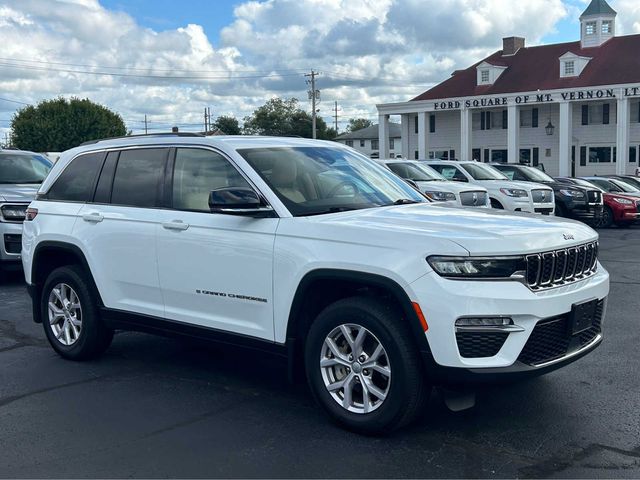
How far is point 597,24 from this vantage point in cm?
4894

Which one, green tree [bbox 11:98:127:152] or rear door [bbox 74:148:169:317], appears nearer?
rear door [bbox 74:148:169:317]

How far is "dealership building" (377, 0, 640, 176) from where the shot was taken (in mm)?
45375

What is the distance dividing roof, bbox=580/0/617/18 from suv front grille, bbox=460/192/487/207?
128ft

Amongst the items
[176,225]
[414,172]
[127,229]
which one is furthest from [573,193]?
[176,225]

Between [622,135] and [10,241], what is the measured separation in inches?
1610

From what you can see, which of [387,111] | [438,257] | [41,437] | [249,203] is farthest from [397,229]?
[387,111]

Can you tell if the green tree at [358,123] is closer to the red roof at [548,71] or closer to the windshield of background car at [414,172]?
the red roof at [548,71]

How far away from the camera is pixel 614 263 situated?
1248cm

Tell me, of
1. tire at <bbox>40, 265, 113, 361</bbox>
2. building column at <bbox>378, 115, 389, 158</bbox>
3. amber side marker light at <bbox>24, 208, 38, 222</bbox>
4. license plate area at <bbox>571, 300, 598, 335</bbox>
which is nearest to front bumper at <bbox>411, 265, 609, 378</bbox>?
license plate area at <bbox>571, 300, 598, 335</bbox>

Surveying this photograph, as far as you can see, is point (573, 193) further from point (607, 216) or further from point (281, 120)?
point (281, 120)

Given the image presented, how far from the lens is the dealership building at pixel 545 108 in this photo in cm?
4538

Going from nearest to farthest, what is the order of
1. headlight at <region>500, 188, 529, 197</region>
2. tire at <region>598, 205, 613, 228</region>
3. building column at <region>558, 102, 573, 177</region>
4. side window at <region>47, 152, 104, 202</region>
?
side window at <region>47, 152, 104, 202</region> < headlight at <region>500, 188, 529, 197</region> < tire at <region>598, 205, 613, 228</region> < building column at <region>558, 102, 573, 177</region>

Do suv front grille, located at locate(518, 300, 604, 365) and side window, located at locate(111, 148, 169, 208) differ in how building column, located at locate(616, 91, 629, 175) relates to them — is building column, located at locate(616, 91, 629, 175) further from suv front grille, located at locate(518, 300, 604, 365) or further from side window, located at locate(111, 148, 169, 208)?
suv front grille, located at locate(518, 300, 604, 365)

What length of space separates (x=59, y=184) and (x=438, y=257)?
388 centimetres
